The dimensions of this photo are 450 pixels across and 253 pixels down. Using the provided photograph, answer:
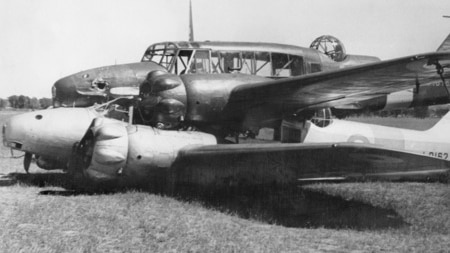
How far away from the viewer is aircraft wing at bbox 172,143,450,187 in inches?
288

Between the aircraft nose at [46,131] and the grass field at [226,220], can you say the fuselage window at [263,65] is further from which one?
the aircraft nose at [46,131]

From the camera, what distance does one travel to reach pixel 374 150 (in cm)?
670

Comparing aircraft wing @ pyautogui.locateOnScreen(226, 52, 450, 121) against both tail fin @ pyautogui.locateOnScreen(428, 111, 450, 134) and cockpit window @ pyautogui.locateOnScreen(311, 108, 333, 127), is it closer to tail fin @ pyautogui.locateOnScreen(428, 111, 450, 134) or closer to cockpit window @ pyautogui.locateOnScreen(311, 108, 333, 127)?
cockpit window @ pyautogui.locateOnScreen(311, 108, 333, 127)

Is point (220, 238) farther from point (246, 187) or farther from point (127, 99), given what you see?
point (127, 99)

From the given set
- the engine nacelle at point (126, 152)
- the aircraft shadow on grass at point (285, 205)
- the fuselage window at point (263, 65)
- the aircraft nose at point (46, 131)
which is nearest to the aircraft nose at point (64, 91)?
the aircraft nose at point (46, 131)

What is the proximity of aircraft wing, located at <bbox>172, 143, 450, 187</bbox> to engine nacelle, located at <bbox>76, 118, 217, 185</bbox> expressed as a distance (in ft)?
1.01

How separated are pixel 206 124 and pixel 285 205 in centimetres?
259

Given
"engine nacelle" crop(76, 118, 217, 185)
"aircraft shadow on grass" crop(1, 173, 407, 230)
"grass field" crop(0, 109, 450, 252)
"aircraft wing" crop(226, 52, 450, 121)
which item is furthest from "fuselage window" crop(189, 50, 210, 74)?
"grass field" crop(0, 109, 450, 252)

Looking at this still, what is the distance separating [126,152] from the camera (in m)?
7.74

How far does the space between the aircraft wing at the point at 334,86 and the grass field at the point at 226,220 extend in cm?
167

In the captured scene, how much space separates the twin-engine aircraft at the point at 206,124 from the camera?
7.34 metres

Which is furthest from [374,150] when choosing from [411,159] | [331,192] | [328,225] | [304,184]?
[304,184]

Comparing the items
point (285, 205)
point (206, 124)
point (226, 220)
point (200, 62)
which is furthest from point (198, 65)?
point (226, 220)

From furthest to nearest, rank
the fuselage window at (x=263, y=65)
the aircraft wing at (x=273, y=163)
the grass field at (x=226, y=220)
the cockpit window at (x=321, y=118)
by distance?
the fuselage window at (x=263, y=65) → the cockpit window at (x=321, y=118) → the aircraft wing at (x=273, y=163) → the grass field at (x=226, y=220)
